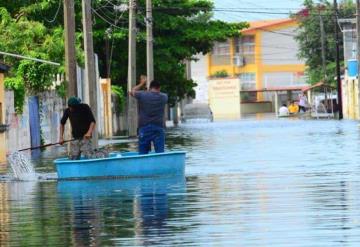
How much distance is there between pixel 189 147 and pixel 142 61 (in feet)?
95.8

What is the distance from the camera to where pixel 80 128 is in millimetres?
24141

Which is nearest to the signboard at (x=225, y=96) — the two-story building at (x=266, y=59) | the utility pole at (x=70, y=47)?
the two-story building at (x=266, y=59)

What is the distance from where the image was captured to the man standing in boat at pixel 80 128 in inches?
947

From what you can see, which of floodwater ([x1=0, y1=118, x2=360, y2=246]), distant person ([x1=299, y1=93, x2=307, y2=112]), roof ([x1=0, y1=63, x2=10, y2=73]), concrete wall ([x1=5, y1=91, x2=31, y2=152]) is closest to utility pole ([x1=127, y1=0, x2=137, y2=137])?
concrete wall ([x1=5, y1=91, x2=31, y2=152])

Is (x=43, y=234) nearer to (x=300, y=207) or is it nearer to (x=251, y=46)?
(x=300, y=207)

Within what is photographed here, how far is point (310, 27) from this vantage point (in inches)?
4158

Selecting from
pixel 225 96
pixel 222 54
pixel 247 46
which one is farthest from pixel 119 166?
pixel 222 54

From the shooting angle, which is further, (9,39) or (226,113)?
(226,113)

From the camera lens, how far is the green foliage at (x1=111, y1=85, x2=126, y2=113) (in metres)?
68.0

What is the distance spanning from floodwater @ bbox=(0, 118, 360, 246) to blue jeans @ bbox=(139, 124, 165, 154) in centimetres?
98

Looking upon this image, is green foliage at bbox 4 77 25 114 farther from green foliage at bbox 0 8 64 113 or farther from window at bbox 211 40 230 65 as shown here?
window at bbox 211 40 230 65

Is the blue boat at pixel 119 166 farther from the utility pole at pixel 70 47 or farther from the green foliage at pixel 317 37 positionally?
the green foliage at pixel 317 37

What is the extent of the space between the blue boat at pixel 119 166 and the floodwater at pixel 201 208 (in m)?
0.34

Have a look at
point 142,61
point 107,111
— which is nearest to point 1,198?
point 107,111
